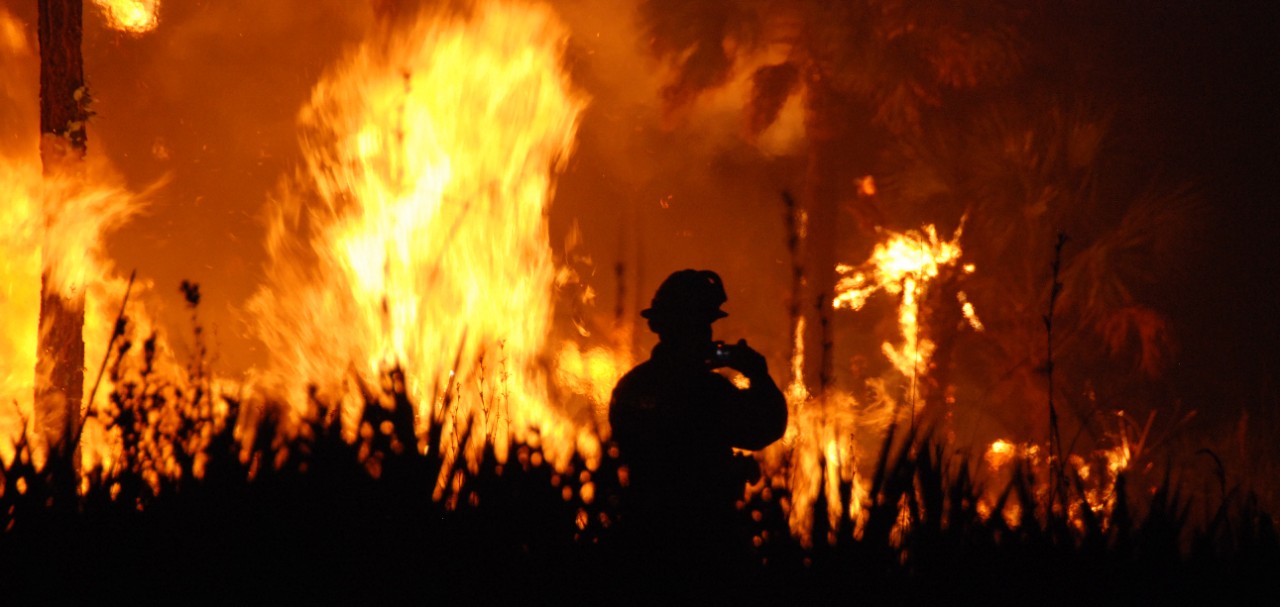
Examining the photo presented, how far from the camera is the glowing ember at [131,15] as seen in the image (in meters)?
14.9

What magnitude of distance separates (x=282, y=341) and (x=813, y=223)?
8245mm

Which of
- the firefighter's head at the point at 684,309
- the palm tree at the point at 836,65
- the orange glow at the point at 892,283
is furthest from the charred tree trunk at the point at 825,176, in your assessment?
the firefighter's head at the point at 684,309

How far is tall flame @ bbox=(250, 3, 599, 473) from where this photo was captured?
13445 millimetres

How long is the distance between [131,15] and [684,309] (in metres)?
13.9

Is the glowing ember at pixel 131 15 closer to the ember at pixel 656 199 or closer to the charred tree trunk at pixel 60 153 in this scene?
the ember at pixel 656 199

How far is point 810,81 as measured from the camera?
17109mm

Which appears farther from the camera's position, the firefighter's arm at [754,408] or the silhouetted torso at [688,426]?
the firefighter's arm at [754,408]

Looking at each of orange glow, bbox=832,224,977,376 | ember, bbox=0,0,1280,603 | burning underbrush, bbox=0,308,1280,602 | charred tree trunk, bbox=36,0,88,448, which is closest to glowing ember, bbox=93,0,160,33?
ember, bbox=0,0,1280,603

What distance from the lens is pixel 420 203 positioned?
1345cm

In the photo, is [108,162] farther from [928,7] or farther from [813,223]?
[928,7]

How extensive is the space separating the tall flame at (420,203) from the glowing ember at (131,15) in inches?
95.7

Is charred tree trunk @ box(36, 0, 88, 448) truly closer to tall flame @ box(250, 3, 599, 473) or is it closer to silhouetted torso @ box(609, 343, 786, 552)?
tall flame @ box(250, 3, 599, 473)

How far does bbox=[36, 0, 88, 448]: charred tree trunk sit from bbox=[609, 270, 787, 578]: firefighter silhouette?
753 centimetres

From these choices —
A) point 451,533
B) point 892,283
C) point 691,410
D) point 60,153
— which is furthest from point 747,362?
point 892,283
